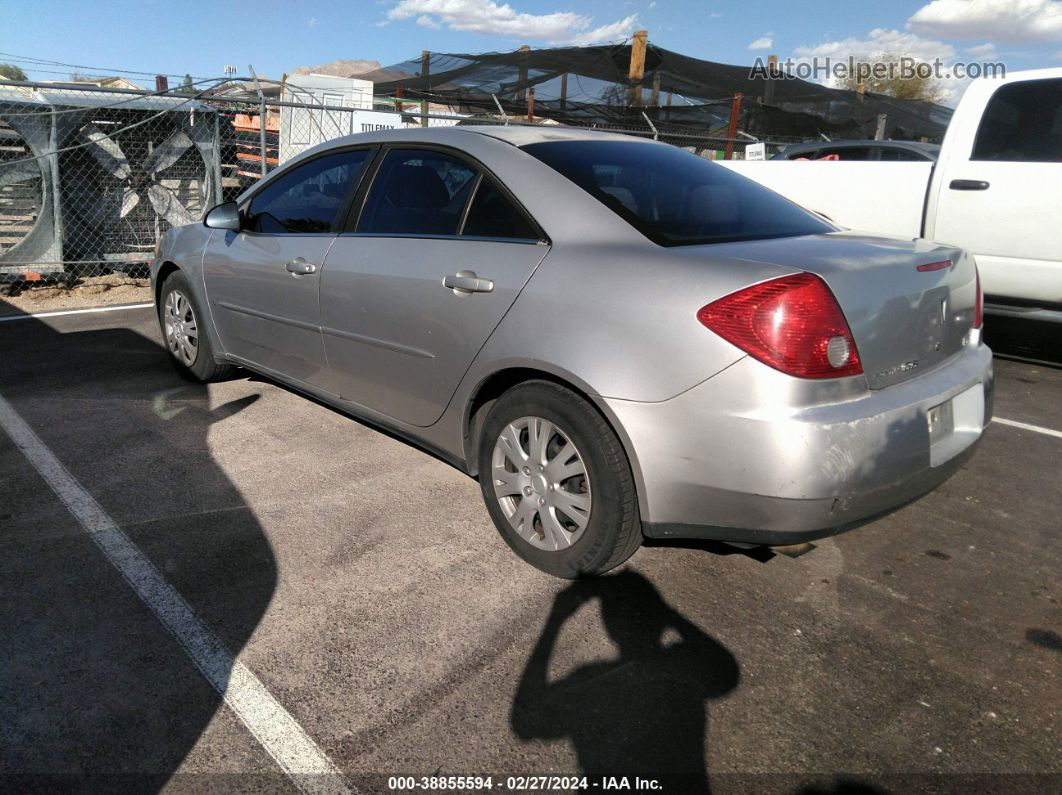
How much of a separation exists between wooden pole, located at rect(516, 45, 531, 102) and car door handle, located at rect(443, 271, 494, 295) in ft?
42.7

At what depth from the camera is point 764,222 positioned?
3.18m

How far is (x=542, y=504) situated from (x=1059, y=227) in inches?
187

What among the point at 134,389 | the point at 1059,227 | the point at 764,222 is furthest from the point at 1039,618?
the point at 134,389

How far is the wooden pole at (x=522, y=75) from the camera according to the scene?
1506 centimetres

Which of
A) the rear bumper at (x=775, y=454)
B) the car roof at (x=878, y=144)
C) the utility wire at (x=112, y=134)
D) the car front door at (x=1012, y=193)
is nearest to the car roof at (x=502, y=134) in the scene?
the rear bumper at (x=775, y=454)

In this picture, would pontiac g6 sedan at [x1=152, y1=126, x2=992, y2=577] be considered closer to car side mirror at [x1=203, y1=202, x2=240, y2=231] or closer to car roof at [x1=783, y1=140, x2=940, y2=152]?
car side mirror at [x1=203, y1=202, x2=240, y2=231]

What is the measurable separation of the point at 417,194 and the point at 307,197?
3.01 feet

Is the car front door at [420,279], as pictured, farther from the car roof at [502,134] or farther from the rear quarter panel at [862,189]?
the rear quarter panel at [862,189]

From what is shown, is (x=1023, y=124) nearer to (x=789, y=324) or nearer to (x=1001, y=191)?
(x=1001, y=191)

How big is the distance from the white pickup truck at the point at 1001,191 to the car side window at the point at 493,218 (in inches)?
175

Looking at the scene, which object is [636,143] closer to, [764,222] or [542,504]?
[764,222]

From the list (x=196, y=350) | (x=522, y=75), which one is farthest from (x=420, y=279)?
(x=522, y=75)

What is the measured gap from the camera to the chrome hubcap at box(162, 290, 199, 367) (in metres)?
4.96

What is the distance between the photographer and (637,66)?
15391mm
